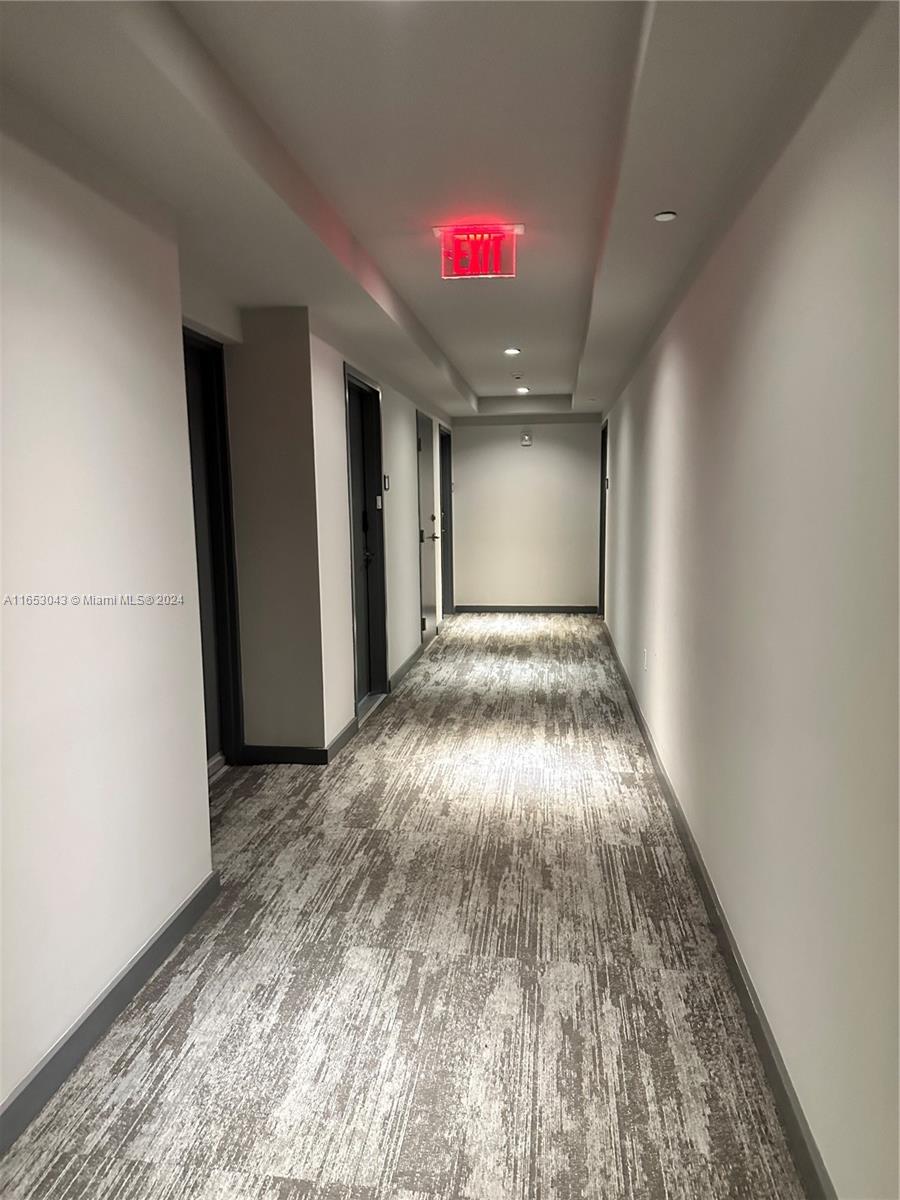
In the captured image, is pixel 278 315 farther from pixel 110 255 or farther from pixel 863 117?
pixel 863 117

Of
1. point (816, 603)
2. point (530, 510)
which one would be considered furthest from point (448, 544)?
point (816, 603)

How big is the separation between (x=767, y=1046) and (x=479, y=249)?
290cm

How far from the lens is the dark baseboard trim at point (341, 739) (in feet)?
14.4

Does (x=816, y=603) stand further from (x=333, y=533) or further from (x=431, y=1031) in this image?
(x=333, y=533)

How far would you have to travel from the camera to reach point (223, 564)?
4133mm

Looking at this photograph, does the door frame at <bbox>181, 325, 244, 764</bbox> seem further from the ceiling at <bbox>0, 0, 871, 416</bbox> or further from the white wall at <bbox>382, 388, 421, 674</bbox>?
the white wall at <bbox>382, 388, 421, 674</bbox>

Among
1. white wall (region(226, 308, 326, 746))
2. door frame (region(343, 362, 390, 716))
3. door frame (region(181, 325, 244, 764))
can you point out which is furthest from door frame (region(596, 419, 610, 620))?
door frame (region(181, 325, 244, 764))

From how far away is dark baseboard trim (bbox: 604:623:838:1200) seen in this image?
161cm

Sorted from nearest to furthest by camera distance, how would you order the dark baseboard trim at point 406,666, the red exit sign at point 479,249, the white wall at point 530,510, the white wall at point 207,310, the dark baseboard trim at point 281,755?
the red exit sign at point 479,249, the white wall at point 207,310, the dark baseboard trim at point 281,755, the dark baseboard trim at point 406,666, the white wall at point 530,510

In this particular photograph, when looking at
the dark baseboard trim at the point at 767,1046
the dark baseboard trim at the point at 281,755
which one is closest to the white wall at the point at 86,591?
the dark baseboard trim at the point at 281,755

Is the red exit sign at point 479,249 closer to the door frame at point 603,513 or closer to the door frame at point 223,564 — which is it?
the door frame at point 223,564

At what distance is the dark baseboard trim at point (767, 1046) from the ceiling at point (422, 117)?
2175 mm

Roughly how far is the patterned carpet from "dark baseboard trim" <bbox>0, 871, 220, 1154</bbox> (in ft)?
0.13

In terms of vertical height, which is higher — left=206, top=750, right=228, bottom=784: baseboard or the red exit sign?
the red exit sign
